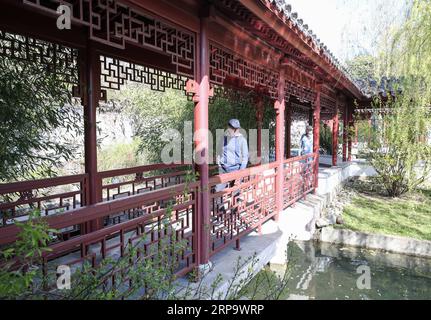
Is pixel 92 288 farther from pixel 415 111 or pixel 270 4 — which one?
pixel 415 111

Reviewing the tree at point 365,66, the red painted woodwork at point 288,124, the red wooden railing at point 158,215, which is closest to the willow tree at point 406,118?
the tree at point 365,66

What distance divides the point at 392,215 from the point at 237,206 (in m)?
4.22

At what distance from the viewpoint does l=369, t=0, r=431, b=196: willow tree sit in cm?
403

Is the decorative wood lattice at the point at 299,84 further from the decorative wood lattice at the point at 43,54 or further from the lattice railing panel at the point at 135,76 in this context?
the decorative wood lattice at the point at 43,54

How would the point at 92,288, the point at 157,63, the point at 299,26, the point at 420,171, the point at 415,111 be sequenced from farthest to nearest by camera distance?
the point at 420,171 < the point at 415,111 < the point at 157,63 < the point at 299,26 < the point at 92,288

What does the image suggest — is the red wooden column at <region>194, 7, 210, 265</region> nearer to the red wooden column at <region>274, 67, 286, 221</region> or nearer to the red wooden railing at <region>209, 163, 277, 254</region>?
the red wooden railing at <region>209, 163, 277, 254</region>

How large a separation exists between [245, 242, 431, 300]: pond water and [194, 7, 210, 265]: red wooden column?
1140 mm

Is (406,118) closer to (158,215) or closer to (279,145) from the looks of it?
(279,145)

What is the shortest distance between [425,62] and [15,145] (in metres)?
4.57

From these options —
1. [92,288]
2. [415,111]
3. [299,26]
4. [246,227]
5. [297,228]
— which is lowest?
[297,228]

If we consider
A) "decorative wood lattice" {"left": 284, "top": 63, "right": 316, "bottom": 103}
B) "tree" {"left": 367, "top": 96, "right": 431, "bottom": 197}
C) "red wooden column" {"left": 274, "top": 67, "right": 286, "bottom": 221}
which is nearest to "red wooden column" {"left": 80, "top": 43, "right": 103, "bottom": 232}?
"red wooden column" {"left": 274, "top": 67, "right": 286, "bottom": 221}
